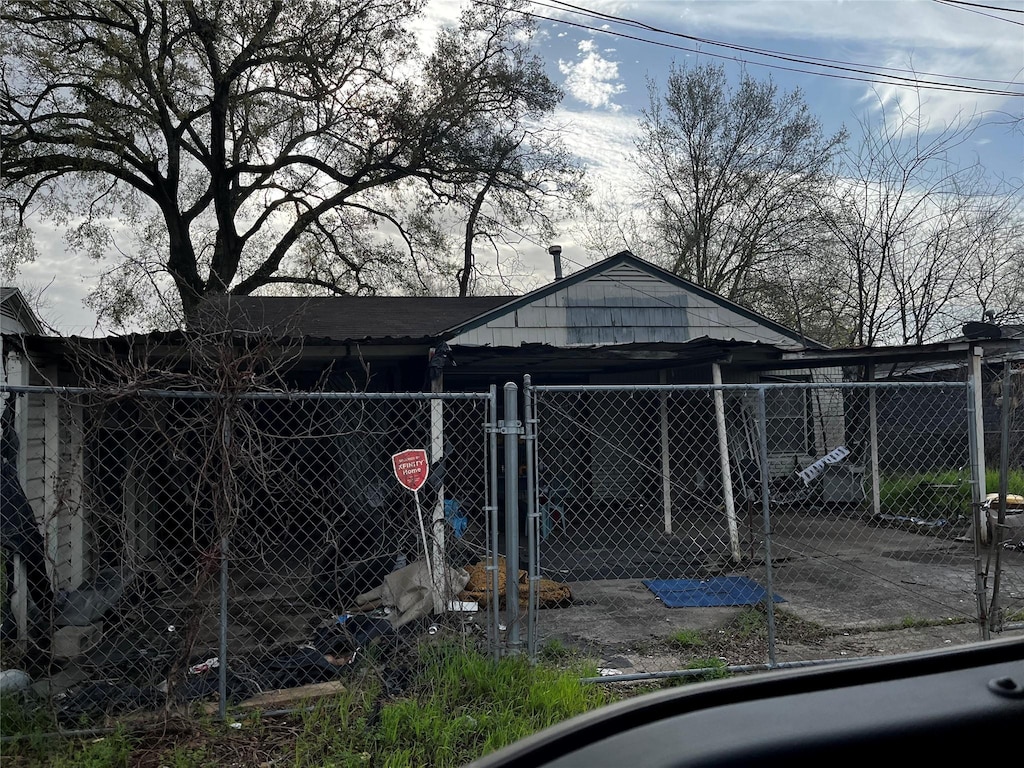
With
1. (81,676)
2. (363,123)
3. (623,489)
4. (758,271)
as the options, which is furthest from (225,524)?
(758,271)

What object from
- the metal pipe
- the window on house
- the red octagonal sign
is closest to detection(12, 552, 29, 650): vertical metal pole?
the red octagonal sign

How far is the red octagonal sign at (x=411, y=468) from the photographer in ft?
15.9

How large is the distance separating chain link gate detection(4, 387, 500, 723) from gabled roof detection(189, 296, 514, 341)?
3.74 feet

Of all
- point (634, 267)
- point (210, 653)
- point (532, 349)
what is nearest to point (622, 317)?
point (634, 267)

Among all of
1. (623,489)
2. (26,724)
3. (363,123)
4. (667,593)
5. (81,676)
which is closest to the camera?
(26,724)

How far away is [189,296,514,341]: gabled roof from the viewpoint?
31.9 feet

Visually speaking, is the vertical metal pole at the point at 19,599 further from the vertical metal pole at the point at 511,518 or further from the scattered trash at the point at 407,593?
the vertical metal pole at the point at 511,518

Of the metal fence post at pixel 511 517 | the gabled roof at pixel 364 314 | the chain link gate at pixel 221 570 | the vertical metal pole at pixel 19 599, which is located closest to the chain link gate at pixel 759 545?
the metal fence post at pixel 511 517

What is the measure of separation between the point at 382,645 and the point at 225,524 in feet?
5.20

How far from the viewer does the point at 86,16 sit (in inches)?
634

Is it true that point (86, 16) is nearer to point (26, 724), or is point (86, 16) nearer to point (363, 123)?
point (363, 123)

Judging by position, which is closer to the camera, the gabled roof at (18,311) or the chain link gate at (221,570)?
the chain link gate at (221,570)

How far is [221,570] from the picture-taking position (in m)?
3.96

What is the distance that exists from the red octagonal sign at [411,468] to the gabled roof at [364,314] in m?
3.47
